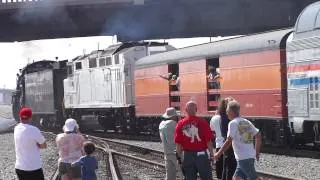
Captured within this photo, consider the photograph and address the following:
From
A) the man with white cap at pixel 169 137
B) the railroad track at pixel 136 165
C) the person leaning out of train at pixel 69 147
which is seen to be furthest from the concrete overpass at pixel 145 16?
the person leaning out of train at pixel 69 147

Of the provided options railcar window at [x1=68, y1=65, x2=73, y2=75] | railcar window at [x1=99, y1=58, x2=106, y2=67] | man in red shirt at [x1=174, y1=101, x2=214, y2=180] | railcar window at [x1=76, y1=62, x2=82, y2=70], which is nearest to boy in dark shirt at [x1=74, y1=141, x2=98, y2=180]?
man in red shirt at [x1=174, y1=101, x2=214, y2=180]

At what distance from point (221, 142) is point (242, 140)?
60.2 inches

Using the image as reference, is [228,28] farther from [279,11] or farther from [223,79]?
[223,79]

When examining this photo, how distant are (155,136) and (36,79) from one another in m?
15.8

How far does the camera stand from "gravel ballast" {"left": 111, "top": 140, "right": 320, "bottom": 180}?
1383 cm

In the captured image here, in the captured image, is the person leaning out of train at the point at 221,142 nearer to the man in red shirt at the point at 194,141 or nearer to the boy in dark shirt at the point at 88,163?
the man in red shirt at the point at 194,141

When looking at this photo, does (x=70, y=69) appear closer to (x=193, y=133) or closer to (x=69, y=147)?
(x=69, y=147)

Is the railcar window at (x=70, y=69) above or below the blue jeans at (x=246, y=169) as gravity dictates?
above

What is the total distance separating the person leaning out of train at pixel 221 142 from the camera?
33.7 feet

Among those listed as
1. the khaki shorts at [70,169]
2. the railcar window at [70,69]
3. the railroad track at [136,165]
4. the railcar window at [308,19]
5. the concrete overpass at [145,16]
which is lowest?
the railroad track at [136,165]

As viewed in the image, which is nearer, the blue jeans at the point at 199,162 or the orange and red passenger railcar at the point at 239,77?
the blue jeans at the point at 199,162

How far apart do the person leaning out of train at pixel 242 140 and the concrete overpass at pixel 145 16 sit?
35070 mm

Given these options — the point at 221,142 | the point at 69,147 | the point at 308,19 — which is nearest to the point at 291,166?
the point at 308,19

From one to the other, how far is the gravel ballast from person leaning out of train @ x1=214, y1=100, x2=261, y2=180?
13.1ft
